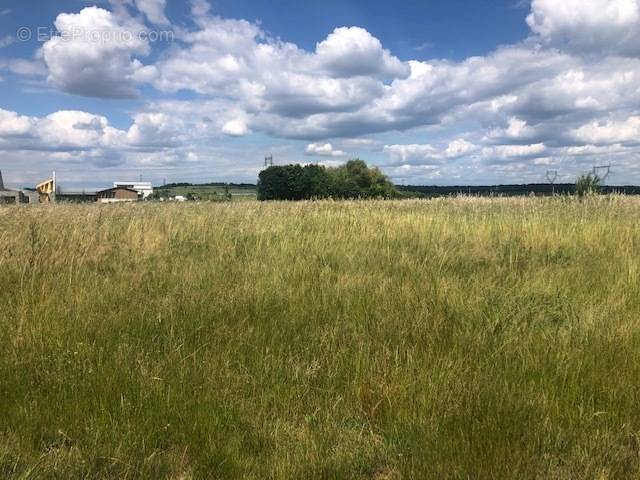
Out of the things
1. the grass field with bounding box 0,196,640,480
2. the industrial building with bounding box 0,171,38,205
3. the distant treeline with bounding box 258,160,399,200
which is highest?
the distant treeline with bounding box 258,160,399,200

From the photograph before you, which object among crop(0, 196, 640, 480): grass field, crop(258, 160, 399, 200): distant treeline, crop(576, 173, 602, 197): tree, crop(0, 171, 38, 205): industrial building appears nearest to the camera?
crop(0, 196, 640, 480): grass field

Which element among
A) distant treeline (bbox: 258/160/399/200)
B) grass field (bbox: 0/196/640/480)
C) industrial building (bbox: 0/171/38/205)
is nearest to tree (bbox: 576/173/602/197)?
grass field (bbox: 0/196/640/480)

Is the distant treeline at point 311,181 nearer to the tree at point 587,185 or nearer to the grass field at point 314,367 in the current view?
→ the tree at point 587,185

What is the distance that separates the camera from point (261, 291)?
5.12 meters

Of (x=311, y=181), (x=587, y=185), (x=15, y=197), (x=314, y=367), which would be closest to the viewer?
(x=314, y=367)

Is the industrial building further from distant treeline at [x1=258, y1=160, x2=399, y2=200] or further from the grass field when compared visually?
distant treeline at [x1=258, y1=160, x2=399, y2=200]

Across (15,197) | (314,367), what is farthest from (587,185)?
(15,197)

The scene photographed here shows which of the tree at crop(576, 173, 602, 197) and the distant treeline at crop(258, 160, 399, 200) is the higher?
the distant treeline at crop(258, 160, 399, 200)

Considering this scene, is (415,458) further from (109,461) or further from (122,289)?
(122,289)

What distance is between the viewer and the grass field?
2.51 metres

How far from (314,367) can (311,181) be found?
9503cm

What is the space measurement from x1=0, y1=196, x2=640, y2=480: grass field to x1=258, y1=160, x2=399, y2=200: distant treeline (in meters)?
89.1

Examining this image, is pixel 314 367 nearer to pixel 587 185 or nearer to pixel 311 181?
pixel 587 185

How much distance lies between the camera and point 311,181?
97.6 metres
